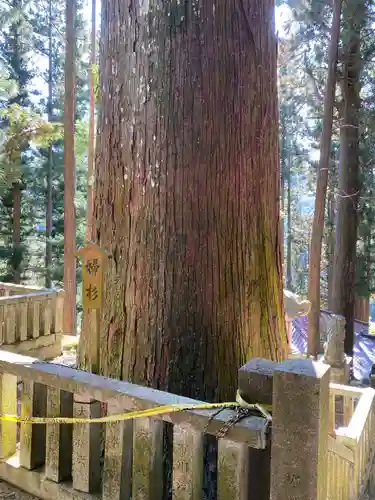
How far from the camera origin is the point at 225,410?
6.64 ft

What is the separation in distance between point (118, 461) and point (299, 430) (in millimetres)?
1003

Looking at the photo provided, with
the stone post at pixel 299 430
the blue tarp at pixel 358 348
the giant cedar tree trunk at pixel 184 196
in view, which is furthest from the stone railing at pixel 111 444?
the blue tarp at pixel 358 348

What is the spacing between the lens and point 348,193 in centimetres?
1419

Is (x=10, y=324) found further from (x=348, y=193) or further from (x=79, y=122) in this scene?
(x=79, y=122)

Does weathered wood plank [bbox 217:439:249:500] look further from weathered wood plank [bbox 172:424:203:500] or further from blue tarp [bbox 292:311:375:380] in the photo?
blue tarp [bbox 292:311:375:380]

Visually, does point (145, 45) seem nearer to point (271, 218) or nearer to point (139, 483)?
point (271, 218)

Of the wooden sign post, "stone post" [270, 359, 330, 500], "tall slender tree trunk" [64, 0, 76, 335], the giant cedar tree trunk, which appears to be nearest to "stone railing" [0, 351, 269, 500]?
"stone post" [270, 359, 330, 500]

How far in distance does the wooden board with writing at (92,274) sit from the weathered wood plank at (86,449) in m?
0.50

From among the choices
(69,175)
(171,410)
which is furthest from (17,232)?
(171,410)

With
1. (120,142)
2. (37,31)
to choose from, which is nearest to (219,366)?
(120,142)

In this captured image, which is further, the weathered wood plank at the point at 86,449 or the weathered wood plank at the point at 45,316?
the weathered wood plank at the point at 45,316

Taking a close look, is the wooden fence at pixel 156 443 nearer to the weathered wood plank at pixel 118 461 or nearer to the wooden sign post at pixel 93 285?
the weathered wood plank at pixel 118 461

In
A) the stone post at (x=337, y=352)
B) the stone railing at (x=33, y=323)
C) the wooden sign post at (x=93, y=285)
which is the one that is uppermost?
the wooden sign post at (x=93, y=285)

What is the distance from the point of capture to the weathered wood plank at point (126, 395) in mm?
1888
